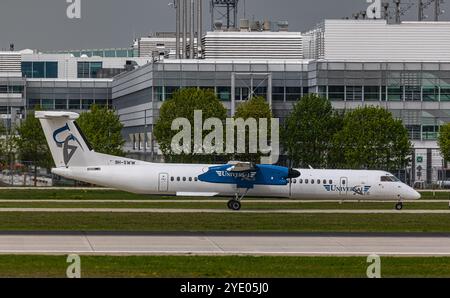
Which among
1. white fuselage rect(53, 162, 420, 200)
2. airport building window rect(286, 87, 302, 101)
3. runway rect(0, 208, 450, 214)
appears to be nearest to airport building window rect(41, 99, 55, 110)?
airport building window rect(286, 87, 302, 101)

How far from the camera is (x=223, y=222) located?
2375 inches

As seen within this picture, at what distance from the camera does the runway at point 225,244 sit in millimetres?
42344

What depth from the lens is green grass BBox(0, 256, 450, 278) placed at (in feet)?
118

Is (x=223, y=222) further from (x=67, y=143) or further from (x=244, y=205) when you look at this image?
(x=244, y=205)

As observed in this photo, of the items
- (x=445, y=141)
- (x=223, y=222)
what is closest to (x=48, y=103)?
(x=445, y=141)

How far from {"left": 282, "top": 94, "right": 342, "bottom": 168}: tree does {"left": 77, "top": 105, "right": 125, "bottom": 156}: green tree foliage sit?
1661cm

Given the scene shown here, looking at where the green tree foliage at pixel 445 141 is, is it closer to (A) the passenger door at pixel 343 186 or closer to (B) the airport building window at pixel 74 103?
(A) the passenger door at pixel 343 186

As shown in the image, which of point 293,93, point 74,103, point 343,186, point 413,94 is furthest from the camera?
point 74,103

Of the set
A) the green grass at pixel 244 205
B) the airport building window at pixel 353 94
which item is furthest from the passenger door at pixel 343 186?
the airport building window at pixel 353 94

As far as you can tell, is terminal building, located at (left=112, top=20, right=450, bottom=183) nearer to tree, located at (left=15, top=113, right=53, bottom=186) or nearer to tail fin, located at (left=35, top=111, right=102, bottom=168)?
tree, located at (left=15, top=113, right=53, bottom=186)

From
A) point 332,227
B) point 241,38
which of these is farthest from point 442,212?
point 241,38

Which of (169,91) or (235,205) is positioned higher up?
(169,91)

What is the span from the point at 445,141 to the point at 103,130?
3328 cm
